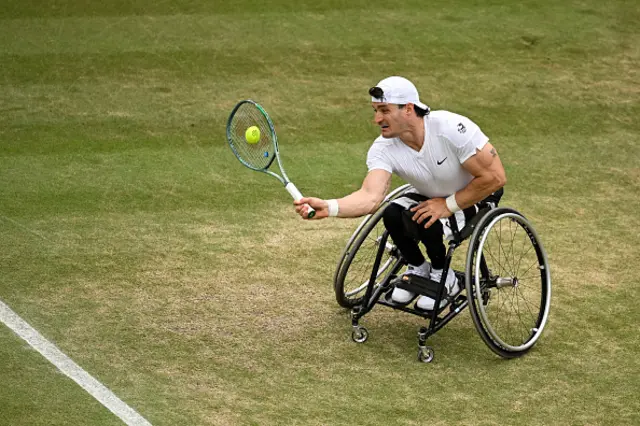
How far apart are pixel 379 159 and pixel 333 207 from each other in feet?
1.96

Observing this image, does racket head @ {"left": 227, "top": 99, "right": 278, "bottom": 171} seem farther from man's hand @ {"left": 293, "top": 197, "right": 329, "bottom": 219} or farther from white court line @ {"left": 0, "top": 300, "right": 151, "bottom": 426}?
white court line @ {"left": 0, "top": 300, "right": 151, "bottom": 426}

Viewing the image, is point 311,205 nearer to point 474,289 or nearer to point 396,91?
point 396,91

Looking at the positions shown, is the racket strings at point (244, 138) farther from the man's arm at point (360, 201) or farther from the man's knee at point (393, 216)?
the man's knee at point (393, 216)

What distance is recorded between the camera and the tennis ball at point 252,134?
22.7 ft

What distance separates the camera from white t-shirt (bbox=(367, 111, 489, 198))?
6684mm

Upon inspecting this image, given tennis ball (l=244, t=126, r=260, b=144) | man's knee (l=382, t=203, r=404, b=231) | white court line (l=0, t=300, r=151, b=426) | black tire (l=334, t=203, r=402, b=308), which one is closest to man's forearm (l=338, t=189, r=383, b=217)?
man's knee (l=382, t=203, r=404, b=231)

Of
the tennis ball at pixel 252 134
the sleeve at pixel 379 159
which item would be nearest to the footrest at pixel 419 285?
the sleeve at pixel 379 159

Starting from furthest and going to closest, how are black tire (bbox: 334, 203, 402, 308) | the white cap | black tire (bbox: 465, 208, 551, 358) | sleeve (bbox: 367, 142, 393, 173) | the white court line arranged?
1. black tire (bbox: 334, 203, 402, 308)
2. sleeve (bbox: 367, 142, 393, 173)
3. the white cap
4. black tire (bbox: 465, 208, 551, 358)
5. the white court line

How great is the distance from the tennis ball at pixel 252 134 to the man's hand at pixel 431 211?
1.10 m

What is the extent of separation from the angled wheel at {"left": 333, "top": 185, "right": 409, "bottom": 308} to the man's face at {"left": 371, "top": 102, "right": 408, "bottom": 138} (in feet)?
1.73

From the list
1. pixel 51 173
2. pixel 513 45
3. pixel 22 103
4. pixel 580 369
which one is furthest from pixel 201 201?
pixel 513 45

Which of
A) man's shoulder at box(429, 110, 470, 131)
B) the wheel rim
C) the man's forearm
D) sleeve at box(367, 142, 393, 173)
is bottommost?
the wheel rim

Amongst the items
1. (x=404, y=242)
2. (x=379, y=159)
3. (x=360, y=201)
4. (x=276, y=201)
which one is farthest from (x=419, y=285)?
(x=276, y=201)

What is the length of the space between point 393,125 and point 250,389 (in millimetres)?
1850
